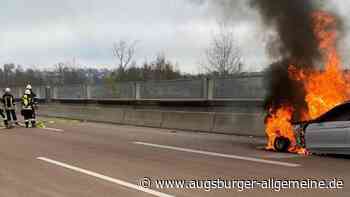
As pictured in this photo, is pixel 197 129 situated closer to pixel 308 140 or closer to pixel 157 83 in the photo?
pixel 157 83

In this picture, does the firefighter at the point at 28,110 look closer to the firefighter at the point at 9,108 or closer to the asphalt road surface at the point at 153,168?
the firefighter at the point at 9,108

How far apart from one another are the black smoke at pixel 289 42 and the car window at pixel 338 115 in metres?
1.88

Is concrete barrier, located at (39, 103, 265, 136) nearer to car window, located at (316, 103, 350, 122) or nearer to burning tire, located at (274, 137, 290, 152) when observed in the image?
burning tire, located at (274, 137, 290, 152)

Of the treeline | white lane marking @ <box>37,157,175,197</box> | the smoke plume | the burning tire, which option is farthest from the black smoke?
the treeline

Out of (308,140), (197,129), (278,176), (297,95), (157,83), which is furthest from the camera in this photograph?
(157,83)

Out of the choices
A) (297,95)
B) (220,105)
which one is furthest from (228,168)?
(220,105)

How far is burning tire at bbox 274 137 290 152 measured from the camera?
467 inches

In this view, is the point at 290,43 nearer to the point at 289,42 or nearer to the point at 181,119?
the point at 289,42

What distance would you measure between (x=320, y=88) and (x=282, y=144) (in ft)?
5.73

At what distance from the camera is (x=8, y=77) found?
2490 inches

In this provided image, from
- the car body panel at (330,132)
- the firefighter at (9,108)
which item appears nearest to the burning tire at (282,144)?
the car body panel at (330,132)

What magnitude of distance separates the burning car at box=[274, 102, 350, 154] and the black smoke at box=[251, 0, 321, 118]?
167cm

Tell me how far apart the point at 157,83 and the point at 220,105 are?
16.7 ft

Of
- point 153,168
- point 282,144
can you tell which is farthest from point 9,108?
point 153,168
